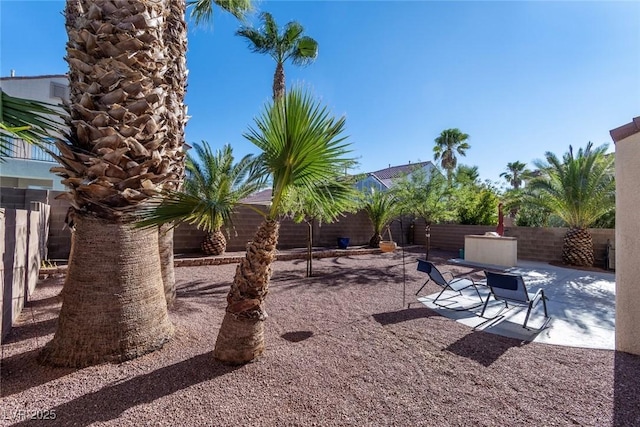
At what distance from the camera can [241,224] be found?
13641 mm

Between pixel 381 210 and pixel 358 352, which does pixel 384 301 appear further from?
pixel 381 210

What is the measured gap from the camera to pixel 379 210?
16.5 m

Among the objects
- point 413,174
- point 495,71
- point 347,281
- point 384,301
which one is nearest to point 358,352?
point 384,301

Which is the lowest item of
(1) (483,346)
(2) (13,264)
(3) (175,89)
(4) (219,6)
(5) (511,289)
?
(1) (483,346)

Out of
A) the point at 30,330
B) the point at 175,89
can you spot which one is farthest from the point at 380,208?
the point at 30,330

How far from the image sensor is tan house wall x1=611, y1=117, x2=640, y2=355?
13.2 feet

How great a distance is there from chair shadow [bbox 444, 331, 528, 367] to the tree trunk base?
9.05 ft

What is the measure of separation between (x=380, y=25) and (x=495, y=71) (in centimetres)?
415

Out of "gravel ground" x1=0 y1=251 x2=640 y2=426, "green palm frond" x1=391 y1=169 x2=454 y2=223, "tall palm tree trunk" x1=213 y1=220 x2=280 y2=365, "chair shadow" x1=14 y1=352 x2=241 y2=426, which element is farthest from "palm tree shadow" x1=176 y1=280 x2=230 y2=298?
"green palm frond" x1=391 y1=169 x2=454 y2=223

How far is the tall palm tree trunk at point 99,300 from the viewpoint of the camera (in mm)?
3193

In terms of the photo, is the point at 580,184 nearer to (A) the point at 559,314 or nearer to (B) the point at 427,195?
(B) the point at 427,195

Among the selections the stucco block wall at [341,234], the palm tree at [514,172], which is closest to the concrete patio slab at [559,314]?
the stucco block wall at [341,234]

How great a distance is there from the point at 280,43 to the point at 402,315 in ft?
43.7

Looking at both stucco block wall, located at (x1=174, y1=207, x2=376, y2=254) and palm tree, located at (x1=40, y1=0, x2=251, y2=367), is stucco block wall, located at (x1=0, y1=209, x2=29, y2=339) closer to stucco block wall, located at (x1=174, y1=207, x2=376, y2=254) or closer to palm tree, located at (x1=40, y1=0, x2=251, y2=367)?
palm tree, located at (x1=40, y1=0, x2=251, y2=367)
